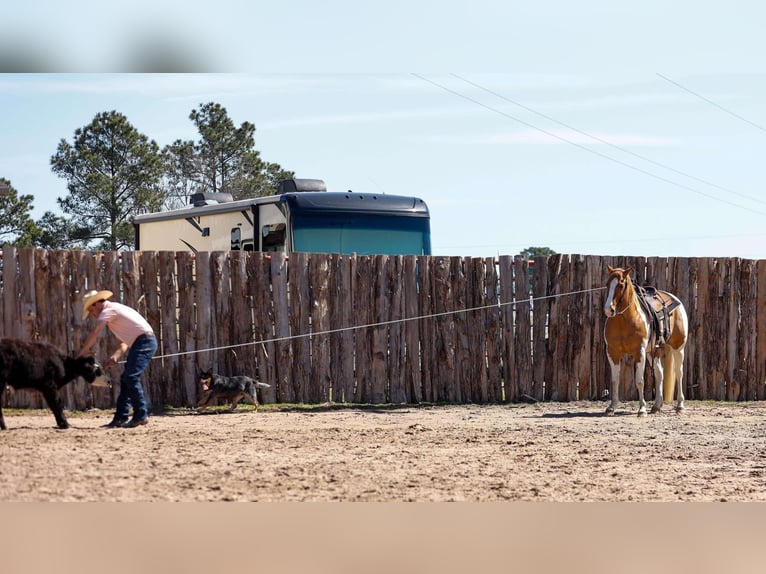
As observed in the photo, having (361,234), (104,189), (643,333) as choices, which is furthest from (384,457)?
(104,189)

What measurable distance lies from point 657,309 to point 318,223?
546 centimetres

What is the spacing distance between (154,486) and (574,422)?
23.2 feet

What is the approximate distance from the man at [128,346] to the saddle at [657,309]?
6.80 meters

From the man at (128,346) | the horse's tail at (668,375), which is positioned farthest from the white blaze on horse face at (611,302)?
the man at (128,346)

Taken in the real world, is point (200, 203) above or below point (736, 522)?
above

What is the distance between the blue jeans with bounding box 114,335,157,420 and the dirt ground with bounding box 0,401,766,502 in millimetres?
303

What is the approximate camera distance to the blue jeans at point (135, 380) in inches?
463

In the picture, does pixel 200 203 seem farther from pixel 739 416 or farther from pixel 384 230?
pixel 739 416

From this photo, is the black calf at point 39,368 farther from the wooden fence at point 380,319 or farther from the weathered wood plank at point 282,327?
the weathered wood plank at point 282,327

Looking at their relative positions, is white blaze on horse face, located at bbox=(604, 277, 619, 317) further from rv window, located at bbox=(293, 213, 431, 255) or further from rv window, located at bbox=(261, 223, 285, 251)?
rv window, located at bbox=(261, 223, 285, 251)

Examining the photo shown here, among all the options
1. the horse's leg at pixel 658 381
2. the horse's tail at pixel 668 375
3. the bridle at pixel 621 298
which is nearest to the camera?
the bridle at pixel 621 298

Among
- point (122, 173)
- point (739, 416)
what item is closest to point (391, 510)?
point (739, 416)

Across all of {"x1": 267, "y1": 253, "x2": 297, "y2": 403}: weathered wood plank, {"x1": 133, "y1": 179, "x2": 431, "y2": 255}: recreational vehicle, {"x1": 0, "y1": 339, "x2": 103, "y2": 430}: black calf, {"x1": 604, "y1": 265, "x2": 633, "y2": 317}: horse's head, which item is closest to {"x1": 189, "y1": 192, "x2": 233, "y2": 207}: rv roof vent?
{"x1": 133, "y1": 179, "x2": 431, "y2": 255}: recreational vehicle

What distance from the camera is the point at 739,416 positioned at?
48.4 feet
